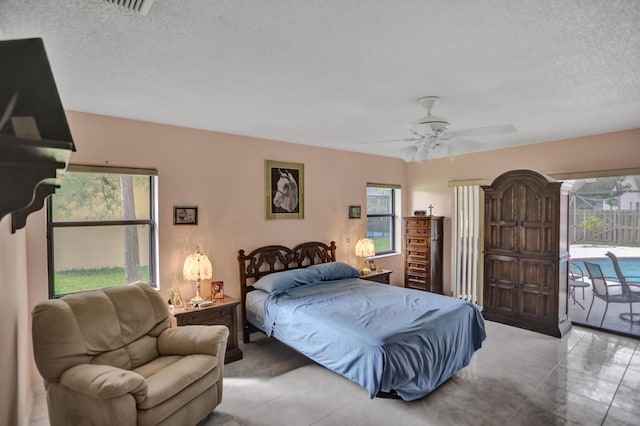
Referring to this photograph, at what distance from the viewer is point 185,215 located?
3838mm

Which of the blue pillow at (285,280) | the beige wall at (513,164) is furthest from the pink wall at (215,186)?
the beige wall at (513,164)

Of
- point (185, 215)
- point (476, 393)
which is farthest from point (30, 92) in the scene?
point (476, 393)

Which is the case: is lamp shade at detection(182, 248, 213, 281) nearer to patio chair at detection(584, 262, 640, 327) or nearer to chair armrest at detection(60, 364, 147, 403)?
chair armrest at detection(60, 364, 147, 403)

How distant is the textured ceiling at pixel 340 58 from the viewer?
5.34ft

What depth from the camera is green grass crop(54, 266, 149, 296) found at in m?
3.27

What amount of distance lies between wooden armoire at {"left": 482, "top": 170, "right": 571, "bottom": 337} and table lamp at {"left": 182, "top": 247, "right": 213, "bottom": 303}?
381 cm

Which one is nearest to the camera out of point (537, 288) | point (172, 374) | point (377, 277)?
point (172, 374)

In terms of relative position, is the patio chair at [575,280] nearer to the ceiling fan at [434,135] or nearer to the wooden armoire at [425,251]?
the wooden armoire at [425,251]

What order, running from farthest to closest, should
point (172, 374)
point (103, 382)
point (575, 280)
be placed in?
point (575, 280), point (172, 374), point (103, 382)

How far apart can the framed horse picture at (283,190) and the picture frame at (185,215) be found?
3.12ft

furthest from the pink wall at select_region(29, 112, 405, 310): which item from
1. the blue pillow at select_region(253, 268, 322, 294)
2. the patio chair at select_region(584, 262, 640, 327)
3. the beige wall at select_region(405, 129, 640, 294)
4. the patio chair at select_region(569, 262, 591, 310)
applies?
the patio chair at select_region(569, 262, 591, 310)

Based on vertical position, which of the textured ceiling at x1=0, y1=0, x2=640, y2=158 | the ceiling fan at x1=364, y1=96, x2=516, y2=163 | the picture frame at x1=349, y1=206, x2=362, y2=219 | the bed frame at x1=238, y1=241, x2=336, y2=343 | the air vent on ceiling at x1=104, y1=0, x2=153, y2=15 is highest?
the textured ceiling at x1=0, y1=0, x2=640, y2=158

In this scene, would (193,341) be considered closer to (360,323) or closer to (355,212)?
(360,323)

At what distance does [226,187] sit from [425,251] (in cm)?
348
